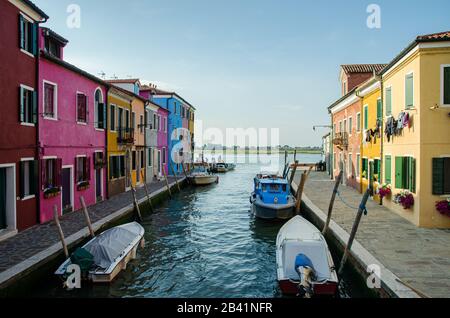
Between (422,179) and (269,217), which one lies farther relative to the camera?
(269,217)

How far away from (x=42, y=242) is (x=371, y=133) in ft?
54.3

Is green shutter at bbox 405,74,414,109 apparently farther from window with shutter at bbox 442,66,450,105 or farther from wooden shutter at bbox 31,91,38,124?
wooden shutter at bbox 31,91,38,124

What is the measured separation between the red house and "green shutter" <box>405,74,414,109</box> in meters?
13.9

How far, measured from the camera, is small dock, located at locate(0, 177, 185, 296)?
8430 mm

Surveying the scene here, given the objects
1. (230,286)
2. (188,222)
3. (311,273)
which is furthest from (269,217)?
(311,273)

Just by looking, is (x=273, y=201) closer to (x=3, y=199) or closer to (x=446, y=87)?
(x=446, y=87)

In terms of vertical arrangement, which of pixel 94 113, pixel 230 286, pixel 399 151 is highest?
pixel 94 113

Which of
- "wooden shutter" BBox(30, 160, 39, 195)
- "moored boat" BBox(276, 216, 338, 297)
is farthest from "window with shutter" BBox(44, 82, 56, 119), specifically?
"moored boat" BBox(276, 216, 338, 297)

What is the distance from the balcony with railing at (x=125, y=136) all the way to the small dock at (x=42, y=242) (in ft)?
18.4

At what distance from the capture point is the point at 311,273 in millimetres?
8523

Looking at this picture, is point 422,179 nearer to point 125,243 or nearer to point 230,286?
point 230,286

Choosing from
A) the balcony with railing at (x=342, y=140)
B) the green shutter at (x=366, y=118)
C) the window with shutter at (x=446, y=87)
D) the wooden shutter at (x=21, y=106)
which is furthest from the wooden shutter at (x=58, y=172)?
the balcony with railing at (x=342, y=140)
